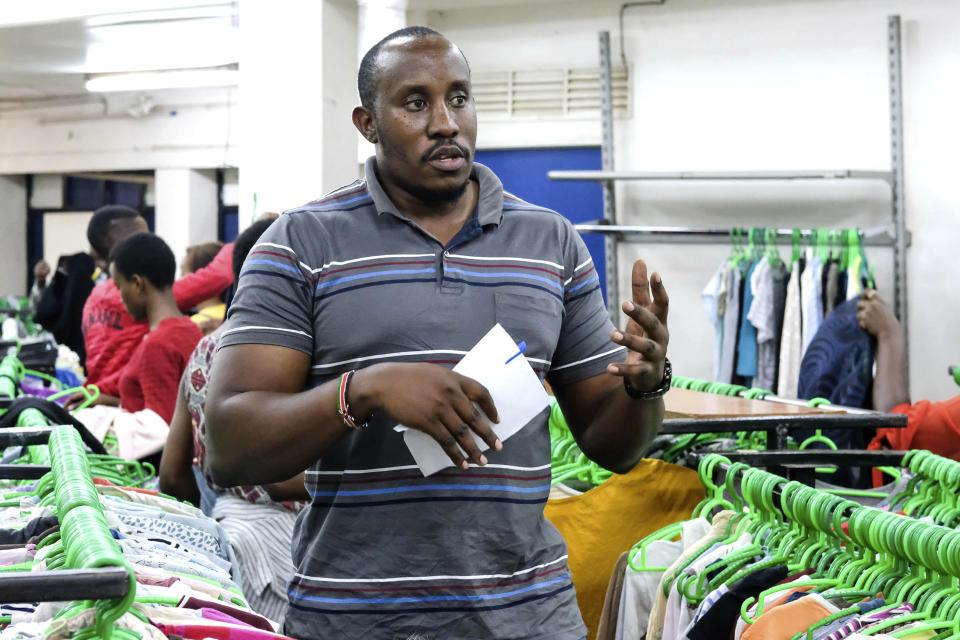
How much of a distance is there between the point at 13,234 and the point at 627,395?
13.2 meters

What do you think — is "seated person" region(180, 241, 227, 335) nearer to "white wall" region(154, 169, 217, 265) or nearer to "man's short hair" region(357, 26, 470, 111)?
"man's short hair" region(357, 26, 470, 111)

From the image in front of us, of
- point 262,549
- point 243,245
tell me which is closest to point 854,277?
point 243,245

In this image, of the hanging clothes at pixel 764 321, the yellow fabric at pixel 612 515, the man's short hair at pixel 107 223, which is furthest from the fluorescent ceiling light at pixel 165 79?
the yellow fabric at pixel 612 515

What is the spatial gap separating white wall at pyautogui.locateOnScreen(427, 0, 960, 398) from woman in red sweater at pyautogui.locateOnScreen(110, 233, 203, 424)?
2.86 metres

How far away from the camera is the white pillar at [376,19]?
17.7 ft

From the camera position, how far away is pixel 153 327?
3850 millimetres

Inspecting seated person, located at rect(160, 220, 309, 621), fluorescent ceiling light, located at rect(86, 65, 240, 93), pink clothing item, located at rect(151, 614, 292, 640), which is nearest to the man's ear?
pink clothing item, located at rect(151, 614, 292, 640)

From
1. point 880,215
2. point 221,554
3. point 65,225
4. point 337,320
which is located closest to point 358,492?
point 337,320

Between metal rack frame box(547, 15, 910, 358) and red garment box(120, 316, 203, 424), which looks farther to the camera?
metal rack frame box(547, 15, 910, 358)

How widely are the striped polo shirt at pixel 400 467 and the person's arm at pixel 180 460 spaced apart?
A: 4.51ft

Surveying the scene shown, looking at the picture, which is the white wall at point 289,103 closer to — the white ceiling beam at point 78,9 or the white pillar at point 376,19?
the white pillar at point 376,19

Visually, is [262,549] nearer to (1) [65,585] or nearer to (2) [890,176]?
(1) [65,585]

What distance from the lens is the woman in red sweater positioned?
349cm

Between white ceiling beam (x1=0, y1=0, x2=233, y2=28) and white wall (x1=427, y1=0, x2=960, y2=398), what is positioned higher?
white ceiling beam (x1=0, y1=0, x2=233, y2=28)
